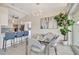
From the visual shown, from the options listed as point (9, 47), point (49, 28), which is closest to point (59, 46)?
point (49, 28)

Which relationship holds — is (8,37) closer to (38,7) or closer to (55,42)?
(38,7)

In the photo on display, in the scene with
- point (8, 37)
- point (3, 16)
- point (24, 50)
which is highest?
point (3, 16)

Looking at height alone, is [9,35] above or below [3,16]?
below

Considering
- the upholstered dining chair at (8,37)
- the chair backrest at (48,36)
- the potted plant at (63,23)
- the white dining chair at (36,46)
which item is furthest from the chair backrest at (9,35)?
the potted plant at (63,23)

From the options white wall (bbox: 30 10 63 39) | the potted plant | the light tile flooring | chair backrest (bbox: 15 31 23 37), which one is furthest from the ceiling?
the light tile flooring

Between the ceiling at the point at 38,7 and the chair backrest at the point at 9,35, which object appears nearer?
the ceiling at the point at 38,7

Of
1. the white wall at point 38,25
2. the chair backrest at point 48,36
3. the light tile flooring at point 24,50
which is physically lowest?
the light tile flooring at point 24,50

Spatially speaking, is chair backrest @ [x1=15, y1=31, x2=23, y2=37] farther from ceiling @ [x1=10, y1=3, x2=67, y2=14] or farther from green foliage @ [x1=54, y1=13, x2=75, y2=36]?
green foliage @ [x1=54, y1=13, x2=75, y2=36]

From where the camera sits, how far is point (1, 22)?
2.60m

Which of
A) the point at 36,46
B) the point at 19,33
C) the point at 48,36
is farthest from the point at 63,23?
the point at 19,33

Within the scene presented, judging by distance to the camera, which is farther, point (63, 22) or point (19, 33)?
point (19, 33)

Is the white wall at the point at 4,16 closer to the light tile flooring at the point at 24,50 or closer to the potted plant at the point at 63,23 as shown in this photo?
the light tile flooring at the point at 24,50

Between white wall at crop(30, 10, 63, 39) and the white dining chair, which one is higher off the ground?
white wall at crop(30, 10, 63, 39)

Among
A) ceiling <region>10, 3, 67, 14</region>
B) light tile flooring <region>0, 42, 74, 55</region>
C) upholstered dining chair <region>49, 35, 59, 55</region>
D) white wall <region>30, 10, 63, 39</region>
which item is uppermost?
ceiling <region>10, 3, 67, 14</region>
